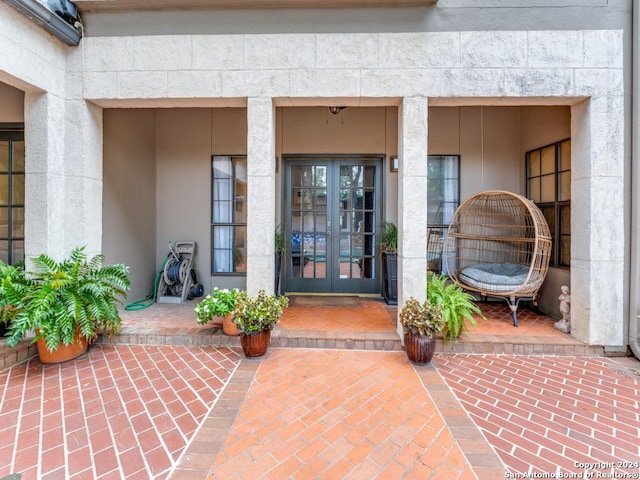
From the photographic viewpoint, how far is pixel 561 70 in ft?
9.68

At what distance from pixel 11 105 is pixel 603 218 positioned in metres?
6.76

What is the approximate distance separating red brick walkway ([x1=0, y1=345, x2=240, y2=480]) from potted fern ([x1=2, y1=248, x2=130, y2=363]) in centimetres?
26

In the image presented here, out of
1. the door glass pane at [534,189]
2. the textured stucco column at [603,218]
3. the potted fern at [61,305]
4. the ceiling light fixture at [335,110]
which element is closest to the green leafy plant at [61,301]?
the potted fern at [61,305]

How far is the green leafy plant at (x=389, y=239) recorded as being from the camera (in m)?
4.40

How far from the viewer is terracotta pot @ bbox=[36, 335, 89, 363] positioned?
8.88 feet

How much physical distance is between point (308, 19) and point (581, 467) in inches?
162

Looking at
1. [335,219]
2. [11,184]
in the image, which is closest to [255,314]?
[335,219]

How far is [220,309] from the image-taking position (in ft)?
9.98

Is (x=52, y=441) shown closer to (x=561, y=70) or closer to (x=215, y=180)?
(x=215, y=180)

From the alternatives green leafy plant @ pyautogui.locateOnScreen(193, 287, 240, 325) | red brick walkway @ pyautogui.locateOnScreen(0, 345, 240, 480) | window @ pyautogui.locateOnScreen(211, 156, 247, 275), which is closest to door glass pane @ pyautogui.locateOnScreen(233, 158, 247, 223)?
window @ pyautogui.locateOnScreen(211, 156, 247, 275)

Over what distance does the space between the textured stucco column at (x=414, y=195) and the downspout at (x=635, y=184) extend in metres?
2.00

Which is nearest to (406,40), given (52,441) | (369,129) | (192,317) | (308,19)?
(308,19)

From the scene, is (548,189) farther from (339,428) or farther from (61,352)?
(61,352)

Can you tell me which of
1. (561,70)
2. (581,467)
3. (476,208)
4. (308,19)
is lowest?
(581,467)
